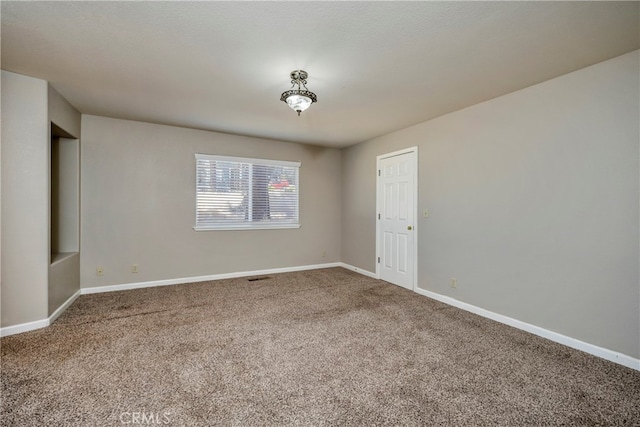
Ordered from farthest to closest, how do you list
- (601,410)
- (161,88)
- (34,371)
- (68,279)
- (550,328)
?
(68,279)
(161,88)
(550,328)
(34,371)
(601,410)

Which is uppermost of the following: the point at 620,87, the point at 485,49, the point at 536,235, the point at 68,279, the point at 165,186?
the point at 485,49

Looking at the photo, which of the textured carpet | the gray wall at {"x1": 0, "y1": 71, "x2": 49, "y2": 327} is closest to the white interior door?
the textured carpet

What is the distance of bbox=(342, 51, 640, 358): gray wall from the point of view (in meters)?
2.29

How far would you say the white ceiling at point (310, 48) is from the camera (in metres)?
1.83

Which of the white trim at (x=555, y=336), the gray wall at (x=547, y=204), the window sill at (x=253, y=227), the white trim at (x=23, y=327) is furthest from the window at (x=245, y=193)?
the white trim at (x=555, y=336)

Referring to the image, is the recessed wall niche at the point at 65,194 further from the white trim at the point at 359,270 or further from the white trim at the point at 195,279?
the white trim at the point at 359,270

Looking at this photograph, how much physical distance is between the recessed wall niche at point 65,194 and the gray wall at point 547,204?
4.75 metres

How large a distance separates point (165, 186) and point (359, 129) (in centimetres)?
314

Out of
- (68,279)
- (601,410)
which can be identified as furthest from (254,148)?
(601,410)

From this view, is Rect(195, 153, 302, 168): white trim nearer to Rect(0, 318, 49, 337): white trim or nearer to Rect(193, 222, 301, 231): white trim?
Rect(193, 222, 301, 231): white trim

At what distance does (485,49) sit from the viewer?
2.23 metres

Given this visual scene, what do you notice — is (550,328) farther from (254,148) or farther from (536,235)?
(254,148)

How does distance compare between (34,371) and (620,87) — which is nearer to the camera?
(34,371)

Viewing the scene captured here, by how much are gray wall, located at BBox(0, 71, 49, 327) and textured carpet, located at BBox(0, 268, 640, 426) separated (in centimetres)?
38
